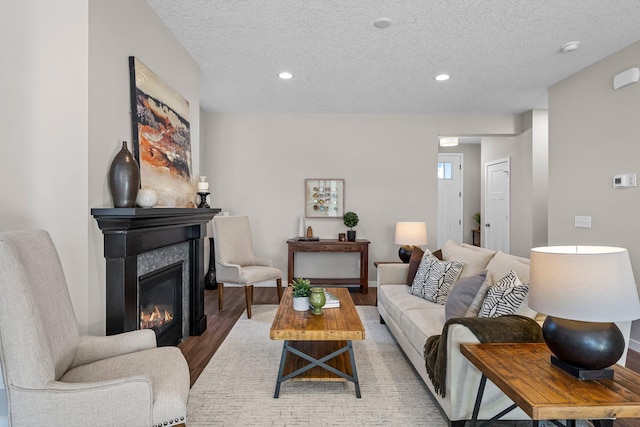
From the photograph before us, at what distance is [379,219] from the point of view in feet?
18.6

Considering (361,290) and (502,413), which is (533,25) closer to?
(502,413)

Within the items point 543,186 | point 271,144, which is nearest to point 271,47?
point 271,144

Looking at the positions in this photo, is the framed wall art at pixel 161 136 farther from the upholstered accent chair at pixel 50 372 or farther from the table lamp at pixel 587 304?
the table lamp at pixel 587 304

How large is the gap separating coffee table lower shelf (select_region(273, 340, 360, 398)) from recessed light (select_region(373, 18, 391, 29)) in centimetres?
237

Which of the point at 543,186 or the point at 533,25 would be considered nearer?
the point at 533,25

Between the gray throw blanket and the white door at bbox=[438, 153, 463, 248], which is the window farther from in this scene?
the gray throw blanket

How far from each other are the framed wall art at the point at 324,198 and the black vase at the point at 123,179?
357 centimetres

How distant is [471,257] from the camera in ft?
10.2

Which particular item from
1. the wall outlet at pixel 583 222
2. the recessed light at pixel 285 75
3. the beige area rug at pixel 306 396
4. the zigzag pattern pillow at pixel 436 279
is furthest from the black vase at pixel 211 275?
the wall outlet at pixel 583 222

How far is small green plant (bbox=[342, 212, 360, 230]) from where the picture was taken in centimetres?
535

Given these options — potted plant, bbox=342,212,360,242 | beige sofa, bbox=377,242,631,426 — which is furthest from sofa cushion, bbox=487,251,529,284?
potted plant, bbox=342,212,360,242

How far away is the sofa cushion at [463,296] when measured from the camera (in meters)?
2.32

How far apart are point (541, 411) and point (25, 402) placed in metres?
1.78

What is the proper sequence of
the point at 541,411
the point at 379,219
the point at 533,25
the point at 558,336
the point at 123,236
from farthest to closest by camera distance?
the point at 379,219 → the point at 533,25 → the point at 123,236 → the point at 558,336 → the point at 541,411
